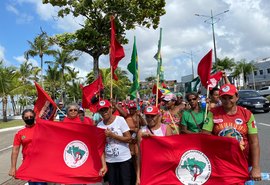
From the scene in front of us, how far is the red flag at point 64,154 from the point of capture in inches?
192

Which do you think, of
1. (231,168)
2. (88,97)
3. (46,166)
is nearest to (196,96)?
(231,168)

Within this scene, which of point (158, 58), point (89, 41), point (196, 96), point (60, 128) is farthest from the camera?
point (89, 41)

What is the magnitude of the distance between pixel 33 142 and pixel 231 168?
2793 mm

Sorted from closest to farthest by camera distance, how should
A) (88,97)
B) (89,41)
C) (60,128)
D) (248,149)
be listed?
(248,149), (60,128), (88,97), (89,41)

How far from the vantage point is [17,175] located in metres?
4.91

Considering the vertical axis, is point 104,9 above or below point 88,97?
above

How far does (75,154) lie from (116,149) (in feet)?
2.14

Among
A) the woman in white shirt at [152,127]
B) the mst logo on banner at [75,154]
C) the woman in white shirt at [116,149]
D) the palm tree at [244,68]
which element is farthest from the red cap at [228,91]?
the palm tree at [244,68]

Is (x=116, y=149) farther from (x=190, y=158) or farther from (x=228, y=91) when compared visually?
(x=228, y=91)

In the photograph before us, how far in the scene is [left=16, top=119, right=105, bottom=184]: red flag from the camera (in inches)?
192

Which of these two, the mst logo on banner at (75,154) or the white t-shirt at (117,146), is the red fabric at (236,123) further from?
the mst logo on banner at (75,154)

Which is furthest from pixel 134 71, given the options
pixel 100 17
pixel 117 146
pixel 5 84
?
pixel 5 84

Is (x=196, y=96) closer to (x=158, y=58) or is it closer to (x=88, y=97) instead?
(x=158, y=58)

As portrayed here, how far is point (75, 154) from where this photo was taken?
5.01m
